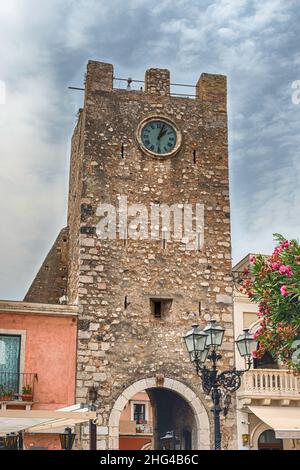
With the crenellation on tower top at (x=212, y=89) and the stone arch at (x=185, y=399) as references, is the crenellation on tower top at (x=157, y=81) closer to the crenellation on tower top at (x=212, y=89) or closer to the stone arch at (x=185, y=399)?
the crenellation on tower top at (x=212, y=89)

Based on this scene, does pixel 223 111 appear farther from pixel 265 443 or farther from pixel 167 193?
pixel 265 443

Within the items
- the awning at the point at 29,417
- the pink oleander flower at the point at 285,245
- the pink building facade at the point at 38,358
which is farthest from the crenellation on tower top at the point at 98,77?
the awning at the point at 29,417

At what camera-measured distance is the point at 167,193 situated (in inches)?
851

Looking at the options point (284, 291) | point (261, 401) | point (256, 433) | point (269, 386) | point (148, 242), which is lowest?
point (256, 433)

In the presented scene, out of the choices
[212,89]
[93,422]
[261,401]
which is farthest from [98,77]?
[261,401]

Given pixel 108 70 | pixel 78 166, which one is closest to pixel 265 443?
pixel 78 166

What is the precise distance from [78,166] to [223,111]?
5.11m

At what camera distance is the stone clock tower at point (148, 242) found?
1989 centimetres

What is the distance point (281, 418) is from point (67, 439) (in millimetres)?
6352

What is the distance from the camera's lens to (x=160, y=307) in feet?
68.7

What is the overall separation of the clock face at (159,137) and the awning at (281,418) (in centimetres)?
832

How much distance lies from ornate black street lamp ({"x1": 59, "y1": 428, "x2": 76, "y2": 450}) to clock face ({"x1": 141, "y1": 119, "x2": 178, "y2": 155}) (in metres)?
9.04

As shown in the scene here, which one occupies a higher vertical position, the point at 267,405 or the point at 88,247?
the point at 88,247

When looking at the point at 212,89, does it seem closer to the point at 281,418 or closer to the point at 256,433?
the point at 281,418
